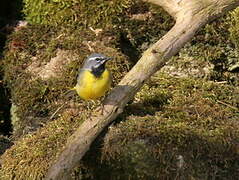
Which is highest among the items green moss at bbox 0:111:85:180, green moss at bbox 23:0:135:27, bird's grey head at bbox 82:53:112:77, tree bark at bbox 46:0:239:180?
bird's grey head at bbox 82:53:112:77

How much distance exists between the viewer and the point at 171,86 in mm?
4688

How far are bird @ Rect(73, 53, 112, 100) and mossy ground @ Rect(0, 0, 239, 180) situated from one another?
311 mm

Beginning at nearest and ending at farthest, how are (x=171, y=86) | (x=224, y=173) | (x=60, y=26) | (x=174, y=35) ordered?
1. (x=224, y=173)
2. (x=174, y=35)
3. (x=171, y=86)
4. (x=60, y=26)

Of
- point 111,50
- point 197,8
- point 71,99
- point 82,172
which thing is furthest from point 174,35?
point 82,172

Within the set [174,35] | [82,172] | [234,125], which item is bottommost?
[234,125]

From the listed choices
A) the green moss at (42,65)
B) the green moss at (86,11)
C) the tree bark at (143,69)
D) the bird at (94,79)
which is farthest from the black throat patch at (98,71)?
the green moss at (86,11)

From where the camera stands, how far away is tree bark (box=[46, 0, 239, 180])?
359 cm

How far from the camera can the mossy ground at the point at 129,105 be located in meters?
3.59

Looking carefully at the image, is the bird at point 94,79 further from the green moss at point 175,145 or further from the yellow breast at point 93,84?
the green moss at point 175,145

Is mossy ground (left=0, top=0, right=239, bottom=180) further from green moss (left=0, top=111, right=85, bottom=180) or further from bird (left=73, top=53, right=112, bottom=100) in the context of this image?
bird (left=73, top=53, right=112, bottom=100)

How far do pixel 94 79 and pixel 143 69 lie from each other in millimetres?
500

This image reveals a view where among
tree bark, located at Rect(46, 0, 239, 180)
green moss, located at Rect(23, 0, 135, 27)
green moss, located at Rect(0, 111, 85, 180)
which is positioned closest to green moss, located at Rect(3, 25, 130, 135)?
green moss, located at Rect(23, 0, 135, 27)

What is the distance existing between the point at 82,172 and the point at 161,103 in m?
1.03

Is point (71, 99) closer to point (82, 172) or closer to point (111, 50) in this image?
point (111, 50)
